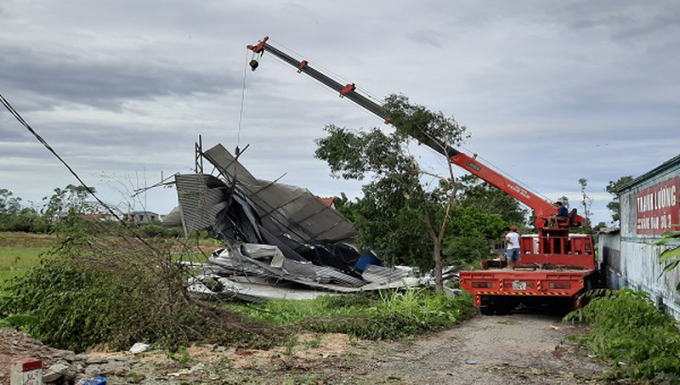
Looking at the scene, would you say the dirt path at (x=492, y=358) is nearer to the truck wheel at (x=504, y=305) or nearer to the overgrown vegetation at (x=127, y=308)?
the truck wheel at (x=504, y=305)

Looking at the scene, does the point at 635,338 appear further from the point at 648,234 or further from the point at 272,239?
the point at 272,239

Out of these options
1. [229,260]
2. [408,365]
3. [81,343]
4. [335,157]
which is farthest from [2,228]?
[408,365]

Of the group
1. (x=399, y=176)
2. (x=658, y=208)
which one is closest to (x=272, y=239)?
(x=399, y=176)

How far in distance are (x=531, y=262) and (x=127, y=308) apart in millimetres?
9785

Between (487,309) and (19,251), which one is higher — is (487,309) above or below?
below

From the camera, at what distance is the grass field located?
2750 centimetres

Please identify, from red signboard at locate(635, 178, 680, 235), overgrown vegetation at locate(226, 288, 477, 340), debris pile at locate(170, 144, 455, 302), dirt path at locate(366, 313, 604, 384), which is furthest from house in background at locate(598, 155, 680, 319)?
debris pile at locate(170, 144, 455, 302)

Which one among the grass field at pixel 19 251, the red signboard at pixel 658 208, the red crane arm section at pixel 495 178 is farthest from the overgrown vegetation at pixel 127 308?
the grass field at pixel 19 251

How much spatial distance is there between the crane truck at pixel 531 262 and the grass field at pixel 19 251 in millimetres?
14263

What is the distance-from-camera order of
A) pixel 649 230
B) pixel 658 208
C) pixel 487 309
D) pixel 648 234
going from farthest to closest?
1. pixel 487 309
2. pixel 648 234
3. pixel 649 230
4. pixel 658 208

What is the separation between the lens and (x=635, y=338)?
7.91 m

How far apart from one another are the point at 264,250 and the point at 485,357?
36.5ft

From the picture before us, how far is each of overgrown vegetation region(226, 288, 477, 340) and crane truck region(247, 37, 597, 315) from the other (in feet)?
2.99

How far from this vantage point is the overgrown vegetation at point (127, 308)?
11.2 meters
